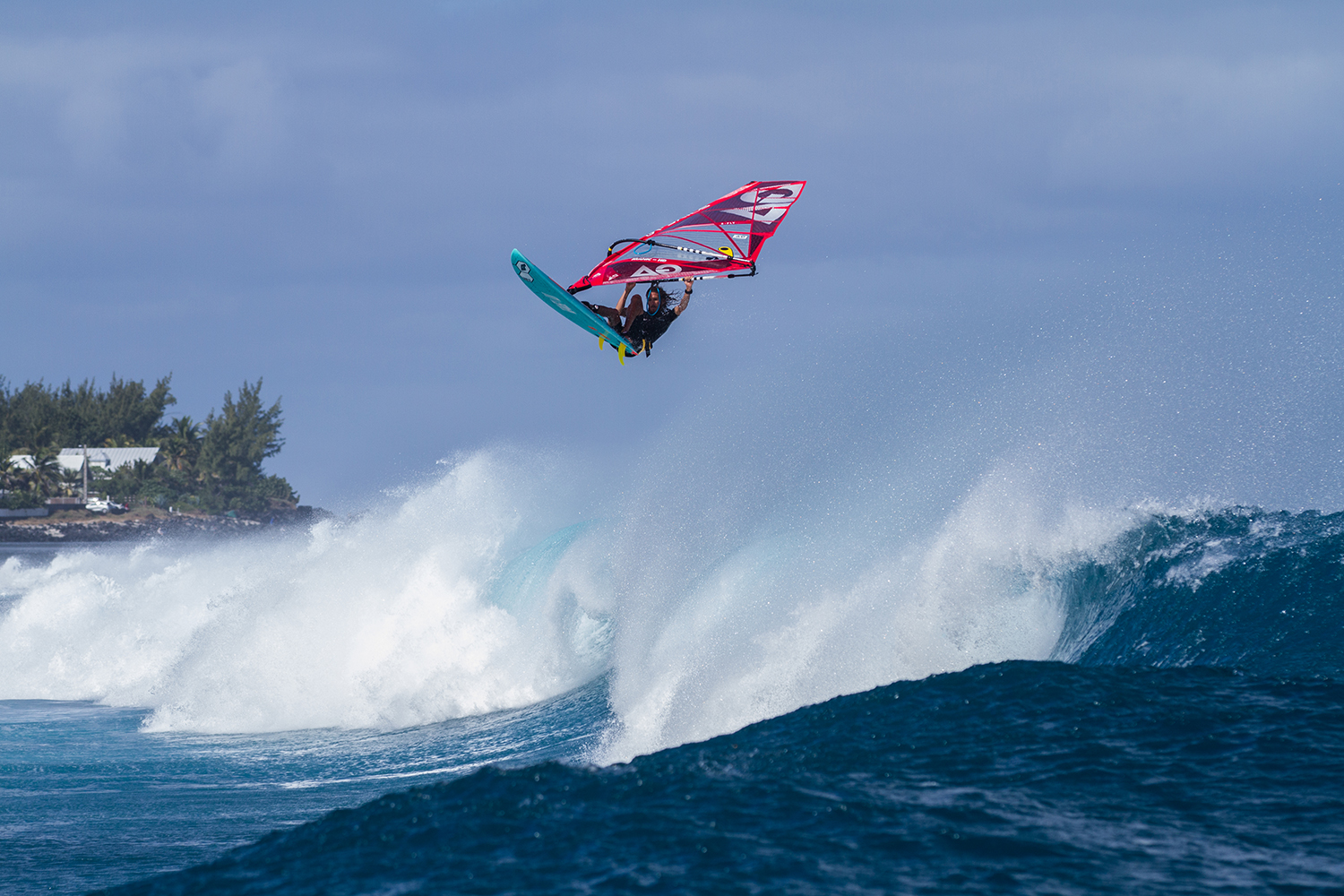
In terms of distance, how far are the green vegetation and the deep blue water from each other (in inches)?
3701

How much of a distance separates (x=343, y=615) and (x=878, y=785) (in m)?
12.5

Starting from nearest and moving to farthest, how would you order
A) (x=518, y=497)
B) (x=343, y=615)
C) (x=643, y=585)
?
1. (x=643, y=585)
2. (x=343, y=615)
3. (x=518, y=497)

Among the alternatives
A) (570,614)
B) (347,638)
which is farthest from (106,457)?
(570,614)

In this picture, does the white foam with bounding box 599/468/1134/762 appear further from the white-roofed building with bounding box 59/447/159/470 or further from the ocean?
the white-roofed building with bounding box 59/447/159/470

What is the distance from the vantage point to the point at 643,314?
10.7 metres

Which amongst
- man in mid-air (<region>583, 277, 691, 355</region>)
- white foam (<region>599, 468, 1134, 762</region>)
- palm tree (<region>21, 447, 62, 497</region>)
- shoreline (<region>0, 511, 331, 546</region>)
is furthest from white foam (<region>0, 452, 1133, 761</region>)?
palm tree (<region>21, 447, 62, 497</region>)

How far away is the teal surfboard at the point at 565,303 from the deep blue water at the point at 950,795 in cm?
374

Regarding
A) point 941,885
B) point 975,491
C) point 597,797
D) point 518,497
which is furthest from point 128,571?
point 941,885

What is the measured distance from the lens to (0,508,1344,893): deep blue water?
550cm

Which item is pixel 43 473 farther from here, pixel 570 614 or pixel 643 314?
pixel 643 314

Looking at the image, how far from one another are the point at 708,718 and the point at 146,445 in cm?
11144

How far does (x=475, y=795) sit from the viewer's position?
6.64m

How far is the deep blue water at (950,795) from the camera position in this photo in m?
5.50

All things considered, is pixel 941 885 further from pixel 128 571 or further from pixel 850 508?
pixel 128 571
